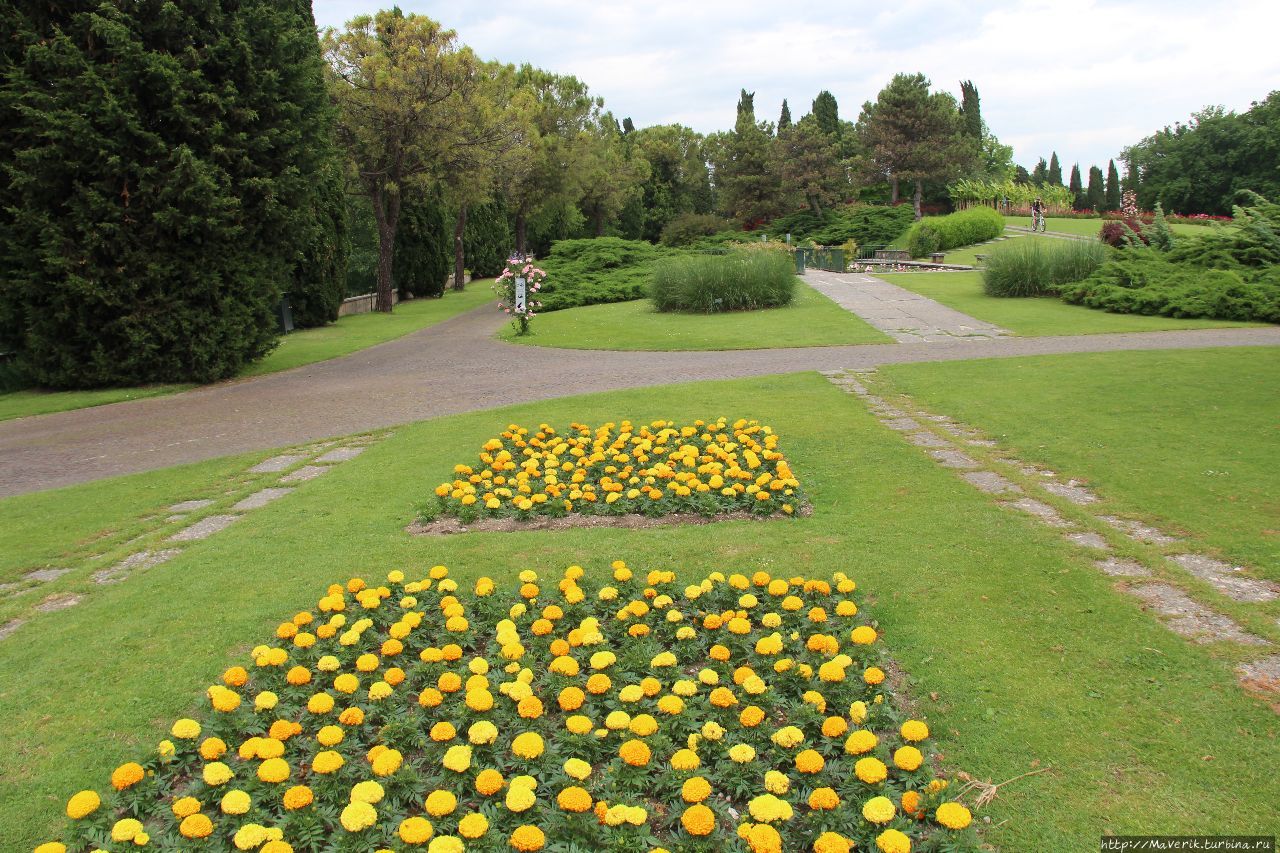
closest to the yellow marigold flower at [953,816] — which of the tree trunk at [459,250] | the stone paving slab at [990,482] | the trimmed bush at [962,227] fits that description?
the stone paving slab at [990,482]

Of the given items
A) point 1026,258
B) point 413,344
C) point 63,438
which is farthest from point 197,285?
point 1026,258

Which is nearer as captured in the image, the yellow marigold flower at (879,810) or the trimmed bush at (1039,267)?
the yellow marigold flower at (879,810)

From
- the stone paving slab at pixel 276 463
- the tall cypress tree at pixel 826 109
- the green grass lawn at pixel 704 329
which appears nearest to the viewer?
the stone paving slab at pixel 276 463

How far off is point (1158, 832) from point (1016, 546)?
8.12ft

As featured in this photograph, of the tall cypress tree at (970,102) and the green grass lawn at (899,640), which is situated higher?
the tall cypress tree at (970,102)

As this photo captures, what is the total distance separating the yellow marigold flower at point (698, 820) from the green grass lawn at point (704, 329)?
12225 mm

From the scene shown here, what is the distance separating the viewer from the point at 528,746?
279 centimetres

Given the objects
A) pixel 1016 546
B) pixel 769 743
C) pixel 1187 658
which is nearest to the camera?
pixel 769 743

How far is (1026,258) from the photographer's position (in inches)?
779

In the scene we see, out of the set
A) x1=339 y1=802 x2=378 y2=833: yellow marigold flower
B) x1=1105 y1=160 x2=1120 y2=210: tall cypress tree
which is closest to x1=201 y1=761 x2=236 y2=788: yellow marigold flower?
x1=339 y1=802 x2=378 y2=833: yellow marigold flower

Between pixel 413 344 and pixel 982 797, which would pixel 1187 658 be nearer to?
pixel 982 797

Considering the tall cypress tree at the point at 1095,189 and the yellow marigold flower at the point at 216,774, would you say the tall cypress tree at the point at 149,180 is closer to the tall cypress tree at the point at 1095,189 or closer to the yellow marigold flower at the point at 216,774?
the yellow marigold flower at the point at 216,774

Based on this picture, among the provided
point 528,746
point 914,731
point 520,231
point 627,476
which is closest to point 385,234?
point 520,231

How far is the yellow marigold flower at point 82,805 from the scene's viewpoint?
2.60 metres
